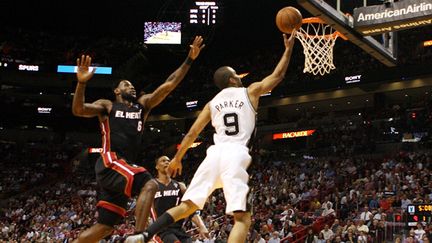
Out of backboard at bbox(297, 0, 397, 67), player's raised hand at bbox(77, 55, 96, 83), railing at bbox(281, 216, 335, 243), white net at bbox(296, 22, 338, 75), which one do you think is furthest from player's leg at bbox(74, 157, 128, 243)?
railing at bbox(281, 216, 335, 243)

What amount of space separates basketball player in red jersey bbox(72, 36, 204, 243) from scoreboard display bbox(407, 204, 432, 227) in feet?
32.2

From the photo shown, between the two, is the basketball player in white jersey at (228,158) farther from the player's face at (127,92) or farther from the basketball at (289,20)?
the player's face at (127,92)

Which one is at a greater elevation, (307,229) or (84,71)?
(84,71)

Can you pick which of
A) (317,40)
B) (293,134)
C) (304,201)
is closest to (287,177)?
(304,201)

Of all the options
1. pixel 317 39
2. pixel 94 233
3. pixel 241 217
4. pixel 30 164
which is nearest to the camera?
pixel 241 217

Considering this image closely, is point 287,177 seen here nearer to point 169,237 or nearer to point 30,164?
point 169,237

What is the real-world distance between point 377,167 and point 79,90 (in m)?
17.7

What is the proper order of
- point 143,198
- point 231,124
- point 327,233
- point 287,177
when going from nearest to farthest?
point 231,124 < point 143,198 < point 327,233 < point 287,177

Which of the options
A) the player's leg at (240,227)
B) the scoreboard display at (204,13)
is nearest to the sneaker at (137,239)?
the player's leg at (240,227)

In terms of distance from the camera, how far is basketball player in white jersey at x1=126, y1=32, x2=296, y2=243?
17.6 ft

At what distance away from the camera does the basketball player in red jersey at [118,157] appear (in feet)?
19.7

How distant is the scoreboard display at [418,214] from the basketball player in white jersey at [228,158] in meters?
9.80

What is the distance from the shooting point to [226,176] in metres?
5.45

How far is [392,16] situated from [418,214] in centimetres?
604
